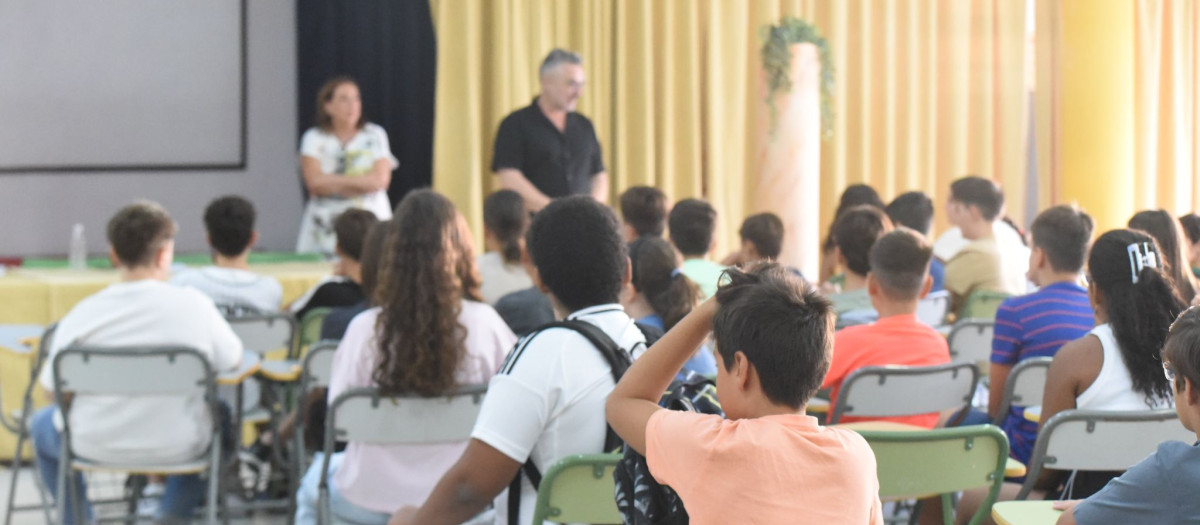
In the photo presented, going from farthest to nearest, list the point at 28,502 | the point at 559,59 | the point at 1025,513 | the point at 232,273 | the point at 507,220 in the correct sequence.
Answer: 1. the point at 559,59
2. the point at 28,502
3. the point at 232,273
4. the point at 507,220
5. the point at 1025,513

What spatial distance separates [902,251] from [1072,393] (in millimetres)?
670

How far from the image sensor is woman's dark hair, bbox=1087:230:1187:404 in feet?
8.86

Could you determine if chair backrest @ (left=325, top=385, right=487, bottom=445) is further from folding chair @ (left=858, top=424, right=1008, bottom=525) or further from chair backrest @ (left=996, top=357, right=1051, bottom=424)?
chair backrest @ (left=996, top=357, right=1051, bottom=424)

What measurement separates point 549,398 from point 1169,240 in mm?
2019

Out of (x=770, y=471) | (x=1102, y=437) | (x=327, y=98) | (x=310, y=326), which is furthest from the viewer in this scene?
(x=327, y=98)

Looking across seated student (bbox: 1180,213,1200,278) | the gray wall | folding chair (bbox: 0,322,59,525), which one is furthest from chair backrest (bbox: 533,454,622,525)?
the gray wall

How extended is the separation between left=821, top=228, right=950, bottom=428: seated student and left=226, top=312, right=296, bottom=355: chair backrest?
5.64 ft

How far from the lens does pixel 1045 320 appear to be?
3.35 metres

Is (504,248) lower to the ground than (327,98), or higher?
lower

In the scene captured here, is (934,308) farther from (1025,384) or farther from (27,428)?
(27,428)

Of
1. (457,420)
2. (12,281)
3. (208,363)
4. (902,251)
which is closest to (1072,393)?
(902,251)

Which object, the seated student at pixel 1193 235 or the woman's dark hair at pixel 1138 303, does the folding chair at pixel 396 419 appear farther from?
the seated student at pixel 1193 235

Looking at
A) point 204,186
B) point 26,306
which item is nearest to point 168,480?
point 26,306

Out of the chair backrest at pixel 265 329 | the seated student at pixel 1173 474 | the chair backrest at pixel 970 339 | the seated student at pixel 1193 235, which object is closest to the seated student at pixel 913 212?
the seated student at pixel 1193 235
